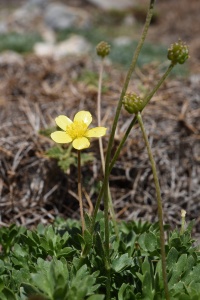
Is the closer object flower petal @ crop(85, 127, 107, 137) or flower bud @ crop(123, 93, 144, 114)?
flower bud @ crop(123, 93, 144, 114)

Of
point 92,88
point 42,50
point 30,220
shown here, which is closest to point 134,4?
point 42,50

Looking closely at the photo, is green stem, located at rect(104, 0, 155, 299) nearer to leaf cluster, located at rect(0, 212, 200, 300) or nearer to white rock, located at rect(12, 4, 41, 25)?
leaf cluster, located at rect(0, 212, 200, 300)

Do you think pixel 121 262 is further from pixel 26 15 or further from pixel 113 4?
pixel 113 4

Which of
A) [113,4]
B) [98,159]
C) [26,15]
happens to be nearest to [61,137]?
[98,159]

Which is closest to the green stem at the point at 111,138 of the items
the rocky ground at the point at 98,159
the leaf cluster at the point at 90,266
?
the leaf cluster at the point at 90,266

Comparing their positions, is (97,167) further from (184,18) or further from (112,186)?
(184,18)

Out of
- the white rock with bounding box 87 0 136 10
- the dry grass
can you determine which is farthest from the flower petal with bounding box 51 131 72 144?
the white rock with bounding box 87 0 136 10

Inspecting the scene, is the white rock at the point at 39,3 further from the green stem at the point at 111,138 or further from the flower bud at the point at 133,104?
the flower bud at the point at 133,104
